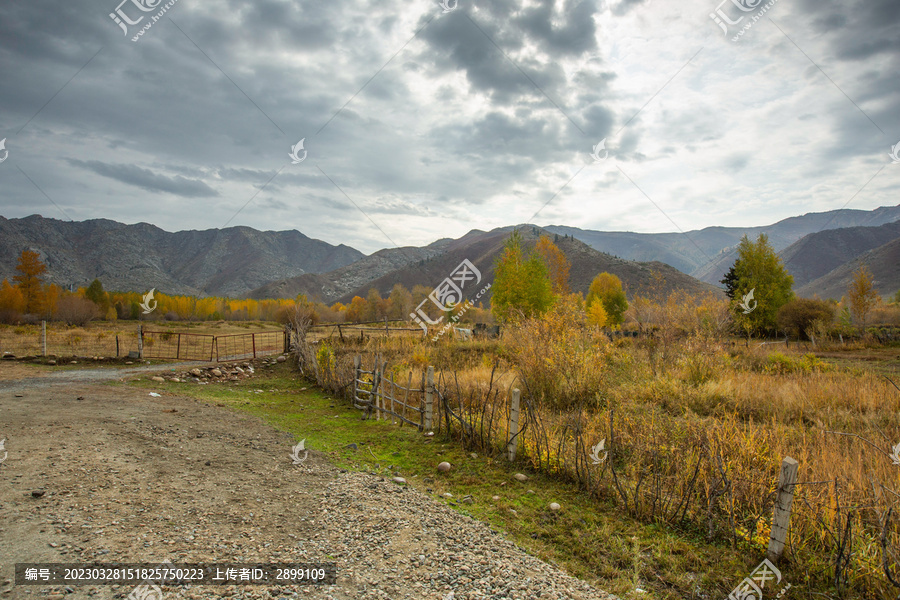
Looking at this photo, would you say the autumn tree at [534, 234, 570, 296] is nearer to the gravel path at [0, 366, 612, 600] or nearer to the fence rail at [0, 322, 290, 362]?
the fence rail at [0, 322, 290, 362]

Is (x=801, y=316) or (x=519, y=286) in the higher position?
(x=519, y=286)

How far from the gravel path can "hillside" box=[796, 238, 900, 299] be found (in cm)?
12934

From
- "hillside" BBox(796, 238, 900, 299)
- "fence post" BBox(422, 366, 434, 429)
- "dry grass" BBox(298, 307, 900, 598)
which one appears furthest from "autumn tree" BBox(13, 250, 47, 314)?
"hillside" BBox(796, 238, 900, 299)

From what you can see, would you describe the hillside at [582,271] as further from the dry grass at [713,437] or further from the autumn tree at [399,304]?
the dry grass at [713,437]

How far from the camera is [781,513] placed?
140 inches

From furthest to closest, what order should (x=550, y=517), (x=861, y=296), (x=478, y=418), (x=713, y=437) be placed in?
(x=861, y=296)
(x=478, y=418)
(x=713, y=437)
(x=550, y=517)

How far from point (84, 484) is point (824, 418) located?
1164 cm

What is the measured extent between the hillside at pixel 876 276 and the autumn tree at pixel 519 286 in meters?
109

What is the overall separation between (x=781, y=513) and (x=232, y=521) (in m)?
5.17

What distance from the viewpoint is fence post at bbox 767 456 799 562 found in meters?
3.47

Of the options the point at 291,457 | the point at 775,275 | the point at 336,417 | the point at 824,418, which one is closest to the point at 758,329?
the point at 775,275

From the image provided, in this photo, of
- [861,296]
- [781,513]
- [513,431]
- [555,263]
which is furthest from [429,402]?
[555,263]

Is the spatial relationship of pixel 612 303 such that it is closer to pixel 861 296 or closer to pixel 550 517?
pixel 861 296

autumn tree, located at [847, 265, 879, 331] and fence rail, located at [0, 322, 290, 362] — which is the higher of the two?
autumn tree, located at [847, 265, 879, 331]
